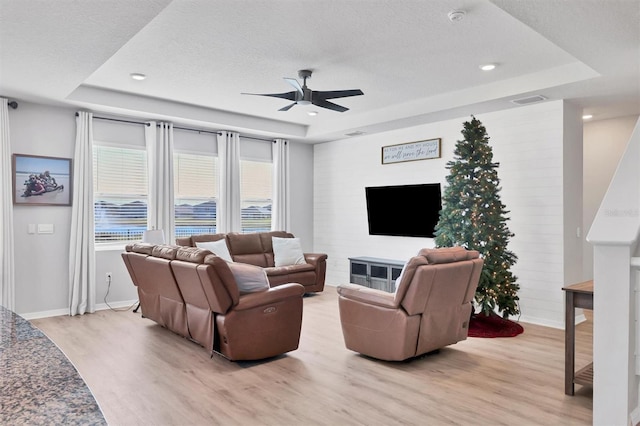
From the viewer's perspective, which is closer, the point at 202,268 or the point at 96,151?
the point at 202,268

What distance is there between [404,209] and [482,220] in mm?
1939

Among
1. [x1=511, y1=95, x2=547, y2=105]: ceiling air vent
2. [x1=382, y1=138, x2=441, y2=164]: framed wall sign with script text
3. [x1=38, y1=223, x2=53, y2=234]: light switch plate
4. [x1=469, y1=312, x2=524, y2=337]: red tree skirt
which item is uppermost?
[x1=511, y1=95, x2=547, y2=105]: ceiling air vent

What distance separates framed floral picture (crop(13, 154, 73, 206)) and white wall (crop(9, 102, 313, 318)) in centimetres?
8

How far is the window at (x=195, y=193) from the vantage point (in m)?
6.95

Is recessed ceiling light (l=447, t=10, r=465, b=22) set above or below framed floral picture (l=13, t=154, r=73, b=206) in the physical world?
above

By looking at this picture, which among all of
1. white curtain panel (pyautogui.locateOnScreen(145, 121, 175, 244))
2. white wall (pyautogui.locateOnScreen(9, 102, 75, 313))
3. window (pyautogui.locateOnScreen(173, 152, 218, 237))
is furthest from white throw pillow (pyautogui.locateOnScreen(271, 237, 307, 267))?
white wall (pyautogui.locateOnScreen(9, 102, 75, 313))

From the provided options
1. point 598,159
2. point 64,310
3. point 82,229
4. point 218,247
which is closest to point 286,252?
point 218,247

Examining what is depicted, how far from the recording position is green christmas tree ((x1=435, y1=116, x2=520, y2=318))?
4961mm

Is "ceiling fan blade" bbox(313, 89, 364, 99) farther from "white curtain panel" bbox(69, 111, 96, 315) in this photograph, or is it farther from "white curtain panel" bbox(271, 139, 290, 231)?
"white curtain panel" bbox(271, 139, 290, 231)

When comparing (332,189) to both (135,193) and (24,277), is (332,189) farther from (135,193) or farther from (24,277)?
(24,277)

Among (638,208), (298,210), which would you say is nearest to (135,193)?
(298,210)

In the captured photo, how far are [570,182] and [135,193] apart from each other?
234 inches

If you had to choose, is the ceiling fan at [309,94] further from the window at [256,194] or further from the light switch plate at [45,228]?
the light switch plate at [45,228]

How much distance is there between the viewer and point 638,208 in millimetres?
2035
